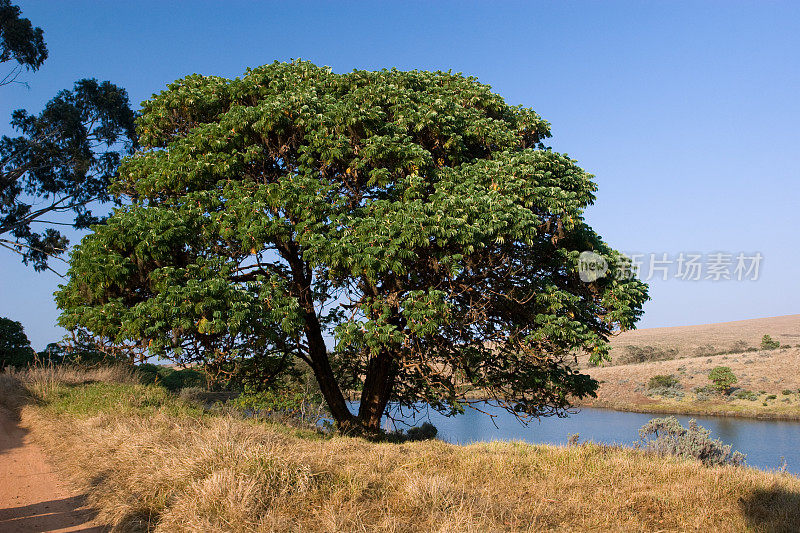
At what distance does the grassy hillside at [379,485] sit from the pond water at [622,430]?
10.9 m

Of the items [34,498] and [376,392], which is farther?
[376,392]

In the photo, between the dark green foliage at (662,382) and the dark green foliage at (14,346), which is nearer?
the dark green foliage at (14,346)

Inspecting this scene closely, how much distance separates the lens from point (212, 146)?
10.2m

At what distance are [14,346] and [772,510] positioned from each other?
2614 centimetres

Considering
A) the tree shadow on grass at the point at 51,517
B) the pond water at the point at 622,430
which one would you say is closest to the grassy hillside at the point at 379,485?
the tree shadow on grass at the point at 51,517

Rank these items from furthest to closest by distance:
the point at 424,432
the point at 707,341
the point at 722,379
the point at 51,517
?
1. the point at 707,341
2. the point at 722,379
3. the point at 424,432
4. the point at 51,517

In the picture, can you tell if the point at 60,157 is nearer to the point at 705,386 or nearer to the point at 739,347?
the point at 705,386

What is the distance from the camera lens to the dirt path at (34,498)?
565cm

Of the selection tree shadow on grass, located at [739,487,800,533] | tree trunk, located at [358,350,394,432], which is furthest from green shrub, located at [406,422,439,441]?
tree shadow on grass, located at [739,487,800,533]

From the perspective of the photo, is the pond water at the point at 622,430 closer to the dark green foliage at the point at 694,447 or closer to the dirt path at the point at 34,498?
the dark green foliage at the point at 694,447

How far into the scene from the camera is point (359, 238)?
A: 870cm

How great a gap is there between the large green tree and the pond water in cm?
955

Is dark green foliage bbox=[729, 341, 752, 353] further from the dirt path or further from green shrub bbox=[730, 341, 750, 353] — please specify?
the dirt path

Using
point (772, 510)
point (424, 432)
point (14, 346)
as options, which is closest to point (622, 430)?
point (424, 432)
